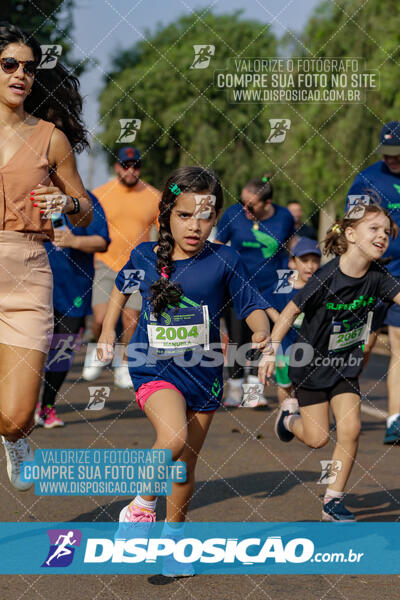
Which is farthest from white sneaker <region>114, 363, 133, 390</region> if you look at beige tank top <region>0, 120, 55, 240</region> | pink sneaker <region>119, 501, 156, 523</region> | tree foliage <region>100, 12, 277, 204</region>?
tree foliage <region>100, 12, 277, 204</region>

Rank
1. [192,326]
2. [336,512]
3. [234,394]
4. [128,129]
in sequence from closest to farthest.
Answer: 1. [192,326]
2. [336,512]
3. [128,129]
4. [234,394]

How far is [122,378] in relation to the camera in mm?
10336

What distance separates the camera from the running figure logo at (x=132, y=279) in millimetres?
4633

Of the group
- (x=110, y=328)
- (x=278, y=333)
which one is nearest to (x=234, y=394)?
(x=278, y=333)

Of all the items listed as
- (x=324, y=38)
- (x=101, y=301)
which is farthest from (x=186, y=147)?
(x=101, y=301)

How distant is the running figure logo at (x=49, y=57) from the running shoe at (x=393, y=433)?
3.76 m

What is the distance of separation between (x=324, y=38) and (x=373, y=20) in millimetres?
2030

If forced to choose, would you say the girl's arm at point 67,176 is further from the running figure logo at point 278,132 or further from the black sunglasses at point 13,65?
the running figure logo at point 278,132

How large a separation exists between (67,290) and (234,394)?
6.74 feet

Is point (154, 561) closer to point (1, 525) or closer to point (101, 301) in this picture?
point (1, 525)

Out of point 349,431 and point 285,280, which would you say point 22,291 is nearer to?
point 349,431

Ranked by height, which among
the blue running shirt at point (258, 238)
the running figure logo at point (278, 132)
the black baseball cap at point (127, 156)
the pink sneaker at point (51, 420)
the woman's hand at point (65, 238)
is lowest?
the pink sneaker at point (51, 420)

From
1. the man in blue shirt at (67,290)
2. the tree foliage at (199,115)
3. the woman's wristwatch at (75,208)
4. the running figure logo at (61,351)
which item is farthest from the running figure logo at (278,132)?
the tree foliage at (199,115)

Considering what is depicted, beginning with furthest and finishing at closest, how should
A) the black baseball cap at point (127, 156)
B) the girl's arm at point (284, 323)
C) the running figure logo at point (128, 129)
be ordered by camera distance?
the black baseball cap at point (127, 156)
the running figure logo at point (128, 129)
the girl's arm at point (284, 323)
